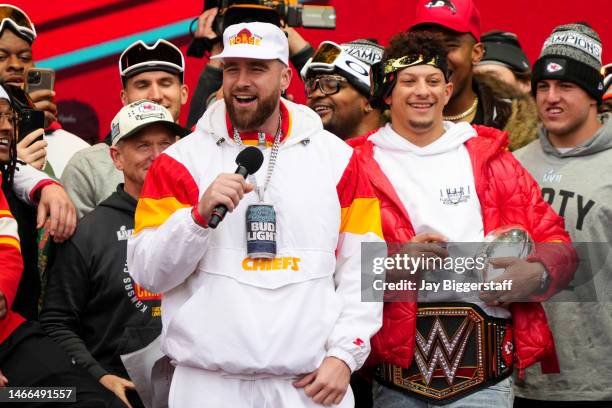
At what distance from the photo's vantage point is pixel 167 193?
4.41 meters

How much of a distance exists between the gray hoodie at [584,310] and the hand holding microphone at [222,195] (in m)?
1.69

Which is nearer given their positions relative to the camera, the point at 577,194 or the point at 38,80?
the point at 577,194

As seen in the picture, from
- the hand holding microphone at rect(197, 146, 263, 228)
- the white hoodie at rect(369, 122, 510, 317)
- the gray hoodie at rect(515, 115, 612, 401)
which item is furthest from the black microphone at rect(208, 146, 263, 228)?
the gray hoodie at rect(515, 115, 612, 401)

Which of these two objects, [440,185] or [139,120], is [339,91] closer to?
[139,120]

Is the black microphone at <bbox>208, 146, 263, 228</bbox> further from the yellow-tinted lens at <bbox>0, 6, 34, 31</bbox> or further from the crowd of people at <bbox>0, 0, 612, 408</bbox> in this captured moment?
the yellow-tinted lens at <bbox>0, 6, 34, 31</bbox>

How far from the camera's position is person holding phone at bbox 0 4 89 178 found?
20.6 feet

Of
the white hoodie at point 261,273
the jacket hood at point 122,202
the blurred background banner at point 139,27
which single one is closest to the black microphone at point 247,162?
the white hoodie at point 261,273

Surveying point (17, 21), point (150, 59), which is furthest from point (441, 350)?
point (17, 21)

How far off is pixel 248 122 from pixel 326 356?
93 cm

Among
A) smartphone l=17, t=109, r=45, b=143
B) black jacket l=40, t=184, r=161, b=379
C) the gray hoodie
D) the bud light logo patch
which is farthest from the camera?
smartphone l=17, t=109, r=45, b=143

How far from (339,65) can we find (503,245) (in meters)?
1.64

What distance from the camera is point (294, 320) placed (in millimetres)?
4227

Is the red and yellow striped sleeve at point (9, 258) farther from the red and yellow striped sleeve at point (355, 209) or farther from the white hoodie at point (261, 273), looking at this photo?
the red and yellow striped sleeve at point (355, 209)

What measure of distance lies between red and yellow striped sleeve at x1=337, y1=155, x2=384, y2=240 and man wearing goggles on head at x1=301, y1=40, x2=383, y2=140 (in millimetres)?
1441
